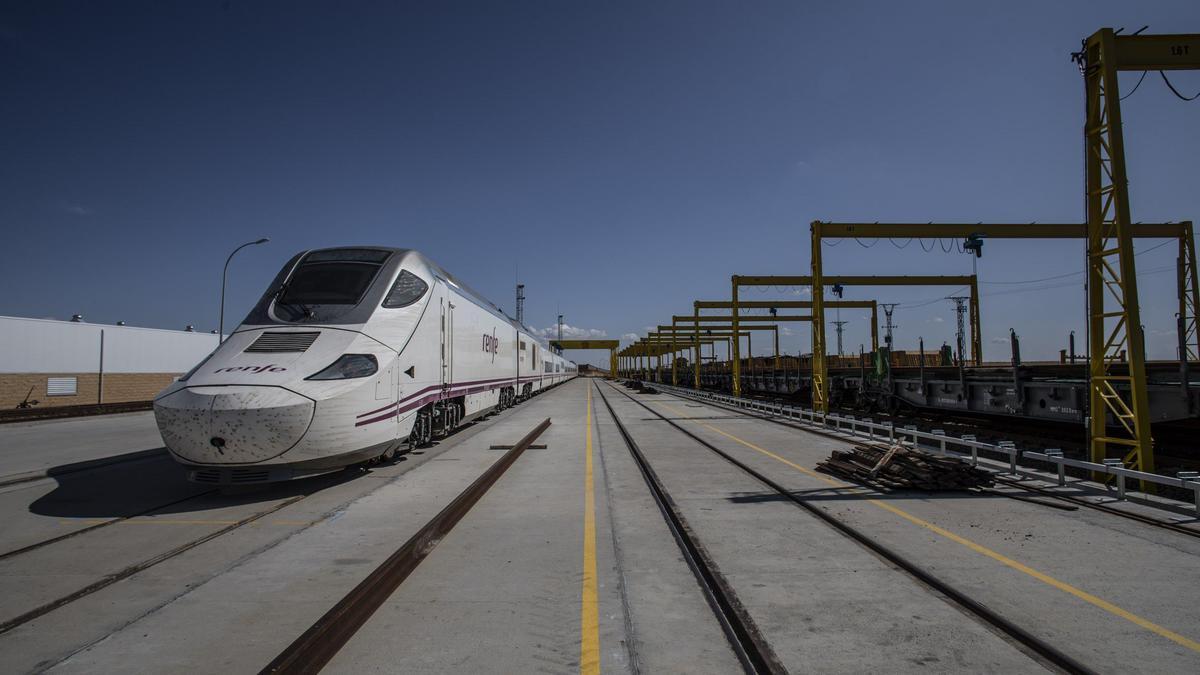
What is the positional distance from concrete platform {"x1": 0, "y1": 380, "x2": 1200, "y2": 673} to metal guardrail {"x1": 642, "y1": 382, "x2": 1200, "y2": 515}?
36.0 inches

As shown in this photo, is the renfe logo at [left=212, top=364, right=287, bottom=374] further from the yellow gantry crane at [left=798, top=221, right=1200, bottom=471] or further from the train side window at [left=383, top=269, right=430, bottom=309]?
the yellow gantry crane at [left=798, top=221, right=1200, bottom=471]

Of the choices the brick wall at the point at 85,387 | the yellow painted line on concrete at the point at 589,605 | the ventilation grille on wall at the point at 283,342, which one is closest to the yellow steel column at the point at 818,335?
the yellow painted line on concrete at the point at 589,605

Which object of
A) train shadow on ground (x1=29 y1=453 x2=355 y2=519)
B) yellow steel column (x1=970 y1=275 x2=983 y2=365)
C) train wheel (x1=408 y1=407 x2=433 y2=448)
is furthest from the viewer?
yellow steel column (x1=970 y1=275 x2=983 y2=365)

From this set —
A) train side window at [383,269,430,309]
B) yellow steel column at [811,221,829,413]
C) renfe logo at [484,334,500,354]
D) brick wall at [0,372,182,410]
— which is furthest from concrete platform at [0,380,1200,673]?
brick wall at [0,372,182,410]

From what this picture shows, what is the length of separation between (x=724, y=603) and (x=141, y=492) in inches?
343

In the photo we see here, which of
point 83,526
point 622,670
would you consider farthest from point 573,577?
point 83,526

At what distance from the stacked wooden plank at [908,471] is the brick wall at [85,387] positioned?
1361 inches

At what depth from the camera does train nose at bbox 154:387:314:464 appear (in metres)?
6.93

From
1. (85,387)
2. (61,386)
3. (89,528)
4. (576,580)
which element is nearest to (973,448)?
(576,580)

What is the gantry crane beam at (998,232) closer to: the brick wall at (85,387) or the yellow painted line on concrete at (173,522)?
the yellow painted line on concrete at (173,522)

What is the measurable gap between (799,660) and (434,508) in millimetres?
5067

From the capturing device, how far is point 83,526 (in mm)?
6523

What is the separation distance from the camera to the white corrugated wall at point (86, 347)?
2608 cm

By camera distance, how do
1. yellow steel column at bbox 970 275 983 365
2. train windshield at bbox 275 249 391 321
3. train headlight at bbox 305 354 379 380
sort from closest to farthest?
1. train headlight at bbox 305 354 379 380
2. train windshield at bbox 275 249 391 321
3. yellow steel column at bbox 970 275 983 365
